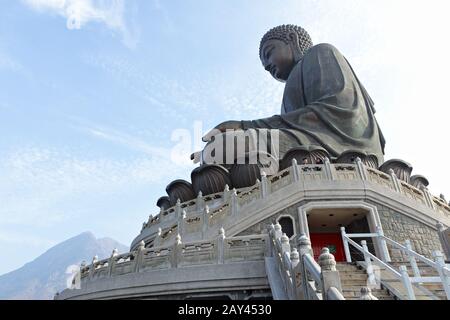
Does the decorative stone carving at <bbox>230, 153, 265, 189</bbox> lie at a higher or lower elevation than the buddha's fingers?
lower

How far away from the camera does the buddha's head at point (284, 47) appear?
24641mm

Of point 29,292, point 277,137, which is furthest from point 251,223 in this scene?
point 29,292

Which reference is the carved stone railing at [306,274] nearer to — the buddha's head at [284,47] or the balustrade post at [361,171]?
the balustrade post at [361,171]

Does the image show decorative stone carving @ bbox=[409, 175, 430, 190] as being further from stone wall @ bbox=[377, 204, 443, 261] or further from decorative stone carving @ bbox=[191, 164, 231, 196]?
decorative stone carving @ bbox=[191, 164, 231, 196]

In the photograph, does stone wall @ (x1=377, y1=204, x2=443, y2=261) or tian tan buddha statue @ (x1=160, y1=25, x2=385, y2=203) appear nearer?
stone wall @ (x1=377, y1=204, x2=443, y2=261)

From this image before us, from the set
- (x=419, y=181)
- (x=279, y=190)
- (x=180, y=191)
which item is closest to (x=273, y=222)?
(x=279, y=190)

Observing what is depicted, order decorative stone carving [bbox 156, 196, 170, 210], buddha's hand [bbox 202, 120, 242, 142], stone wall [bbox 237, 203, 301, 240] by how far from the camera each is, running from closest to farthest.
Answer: stone wall [bbox 237, 203, 301, 240] < buddha's hand [bbox 202, 120, 242, 142] < decorative stone carving [bbox 156, 196, 170, 210]

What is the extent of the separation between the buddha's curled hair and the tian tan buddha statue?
3.15 meters

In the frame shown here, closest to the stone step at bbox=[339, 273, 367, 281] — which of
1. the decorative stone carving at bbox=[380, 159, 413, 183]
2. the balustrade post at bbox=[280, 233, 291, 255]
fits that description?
the balustrade post at bbox=[280, 233, 291, 255]

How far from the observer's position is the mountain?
9006 cm

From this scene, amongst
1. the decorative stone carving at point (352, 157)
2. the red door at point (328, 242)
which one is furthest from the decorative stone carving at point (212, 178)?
the decorative stone carving at point (352, 157)

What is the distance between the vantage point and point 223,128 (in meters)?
17.5

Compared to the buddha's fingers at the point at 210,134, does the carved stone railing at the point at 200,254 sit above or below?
below

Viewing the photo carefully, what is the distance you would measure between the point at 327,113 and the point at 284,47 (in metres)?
9.15
